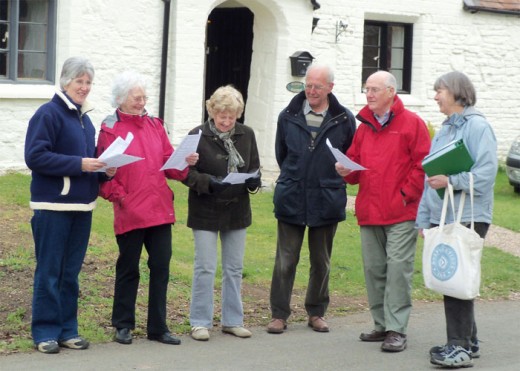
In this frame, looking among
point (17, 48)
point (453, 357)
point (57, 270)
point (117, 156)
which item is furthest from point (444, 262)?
point (17, 48)

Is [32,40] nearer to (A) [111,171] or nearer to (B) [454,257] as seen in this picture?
(A) [111,171]

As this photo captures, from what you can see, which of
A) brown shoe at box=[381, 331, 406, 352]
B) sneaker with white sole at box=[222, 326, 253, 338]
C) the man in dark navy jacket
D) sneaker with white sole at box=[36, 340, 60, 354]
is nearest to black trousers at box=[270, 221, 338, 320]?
the man in dark navy jacket

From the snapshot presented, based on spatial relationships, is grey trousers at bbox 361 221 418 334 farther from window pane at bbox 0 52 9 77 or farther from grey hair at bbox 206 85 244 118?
window pane at bbox 0 52 9 77

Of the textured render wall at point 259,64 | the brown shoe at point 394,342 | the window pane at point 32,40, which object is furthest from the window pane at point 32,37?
the brown shoe at point 394,342

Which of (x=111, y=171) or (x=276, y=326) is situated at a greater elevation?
(x=111, y=171)

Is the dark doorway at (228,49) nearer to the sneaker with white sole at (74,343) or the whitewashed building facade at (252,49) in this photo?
the whitewashed building facade at (252,49)

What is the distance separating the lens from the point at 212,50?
17812 millimetres

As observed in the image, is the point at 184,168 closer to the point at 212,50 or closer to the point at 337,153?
the point at 337,153

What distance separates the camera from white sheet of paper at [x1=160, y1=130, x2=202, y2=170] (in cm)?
781

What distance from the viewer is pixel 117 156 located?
7.31 meters

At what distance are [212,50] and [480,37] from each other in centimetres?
498

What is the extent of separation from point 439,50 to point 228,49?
12.5ft

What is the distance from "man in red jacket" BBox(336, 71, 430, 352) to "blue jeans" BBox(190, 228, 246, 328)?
980 mm

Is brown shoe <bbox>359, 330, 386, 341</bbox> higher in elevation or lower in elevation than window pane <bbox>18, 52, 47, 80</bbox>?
lower
